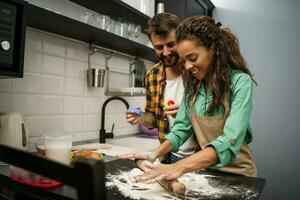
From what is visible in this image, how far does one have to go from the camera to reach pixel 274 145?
271cm

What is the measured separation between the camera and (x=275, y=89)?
8.95 ft

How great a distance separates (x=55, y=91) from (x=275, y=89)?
2136 mm

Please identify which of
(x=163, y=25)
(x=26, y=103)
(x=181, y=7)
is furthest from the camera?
(x=181, y=7)

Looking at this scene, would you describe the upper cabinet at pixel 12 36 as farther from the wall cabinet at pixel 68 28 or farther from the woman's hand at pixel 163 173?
the woman's hand at pixel 163 173

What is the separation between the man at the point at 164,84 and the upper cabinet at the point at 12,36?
2.35 feet

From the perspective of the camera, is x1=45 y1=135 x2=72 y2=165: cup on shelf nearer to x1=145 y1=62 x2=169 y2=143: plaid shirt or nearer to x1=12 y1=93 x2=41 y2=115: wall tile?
x1=12 y1=93 x2=41 y2=115: wall tile

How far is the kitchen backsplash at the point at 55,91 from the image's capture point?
4.47 feet

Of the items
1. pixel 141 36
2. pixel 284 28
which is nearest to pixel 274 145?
pixel 284 28

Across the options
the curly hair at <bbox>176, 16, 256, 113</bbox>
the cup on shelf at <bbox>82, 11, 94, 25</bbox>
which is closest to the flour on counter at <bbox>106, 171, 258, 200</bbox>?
the curly hair at <bbox>176, 16, 256, 113</bbox>

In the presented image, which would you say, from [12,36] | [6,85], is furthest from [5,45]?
[6,85]

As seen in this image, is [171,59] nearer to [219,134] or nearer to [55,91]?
[219,134]

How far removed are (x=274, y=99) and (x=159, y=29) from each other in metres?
1.74

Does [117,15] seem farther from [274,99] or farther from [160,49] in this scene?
[274,99]

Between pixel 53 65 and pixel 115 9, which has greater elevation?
pixel 115 9
